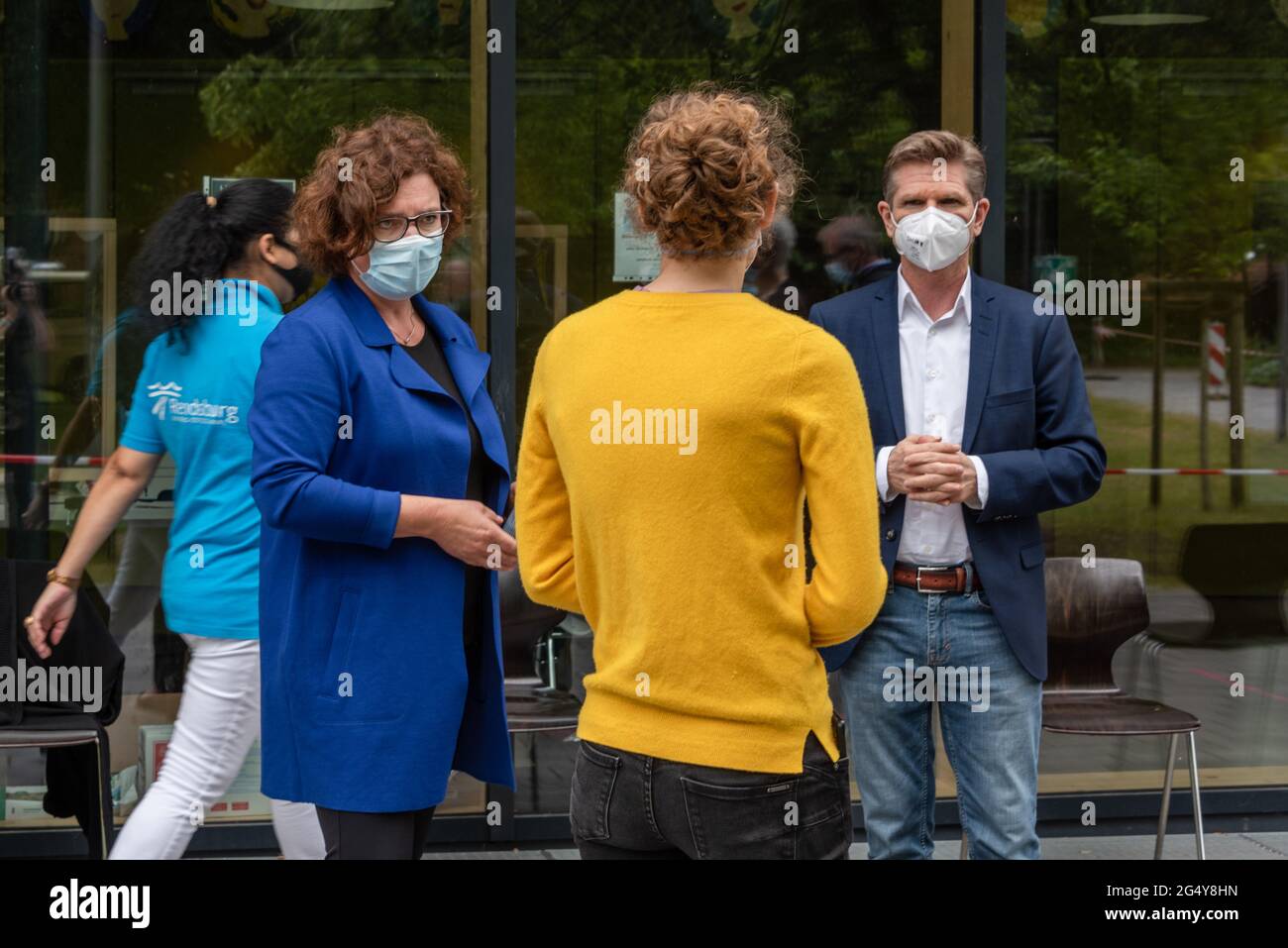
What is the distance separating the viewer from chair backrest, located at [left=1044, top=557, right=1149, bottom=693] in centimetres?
527

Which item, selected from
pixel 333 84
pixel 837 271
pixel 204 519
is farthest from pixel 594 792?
pixel 333 84

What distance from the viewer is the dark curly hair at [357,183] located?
10.7 ft

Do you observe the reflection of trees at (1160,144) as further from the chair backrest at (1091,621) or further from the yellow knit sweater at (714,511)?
the yellow knit sweater at (714,511)

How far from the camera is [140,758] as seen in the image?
Answer: 536 cm

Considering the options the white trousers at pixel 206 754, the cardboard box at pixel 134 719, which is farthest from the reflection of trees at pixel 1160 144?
the cardboard box at pixel 134 719

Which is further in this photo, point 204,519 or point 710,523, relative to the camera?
point 204,519

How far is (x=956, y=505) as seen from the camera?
3.56 m

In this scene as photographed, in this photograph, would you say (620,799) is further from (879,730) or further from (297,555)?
(879,730)

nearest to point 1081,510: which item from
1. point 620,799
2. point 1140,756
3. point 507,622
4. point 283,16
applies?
point 1140,756

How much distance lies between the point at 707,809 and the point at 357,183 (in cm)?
161

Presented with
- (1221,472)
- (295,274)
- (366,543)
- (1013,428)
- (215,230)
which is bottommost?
(366,543)

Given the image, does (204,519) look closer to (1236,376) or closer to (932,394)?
(932,394)

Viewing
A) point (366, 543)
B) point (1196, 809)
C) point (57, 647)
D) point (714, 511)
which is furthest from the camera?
point (1196, 809)

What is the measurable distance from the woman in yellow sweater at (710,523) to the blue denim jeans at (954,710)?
1.11 m
